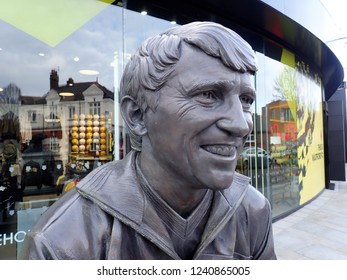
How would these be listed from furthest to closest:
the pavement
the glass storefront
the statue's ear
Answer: the pavement → the glass storefront → the statue's ear

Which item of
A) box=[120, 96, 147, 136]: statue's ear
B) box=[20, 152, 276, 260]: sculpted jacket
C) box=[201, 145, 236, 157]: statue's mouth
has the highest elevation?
box=[120, 96, 147, 136]: statue's ear

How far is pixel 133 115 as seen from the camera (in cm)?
109

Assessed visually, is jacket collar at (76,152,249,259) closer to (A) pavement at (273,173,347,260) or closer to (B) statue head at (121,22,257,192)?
(B) statue head at (121,22,257,192)

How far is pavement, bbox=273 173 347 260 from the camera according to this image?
478 cm

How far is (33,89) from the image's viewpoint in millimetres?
4746

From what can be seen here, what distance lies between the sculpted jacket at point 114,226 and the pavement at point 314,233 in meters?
4.06

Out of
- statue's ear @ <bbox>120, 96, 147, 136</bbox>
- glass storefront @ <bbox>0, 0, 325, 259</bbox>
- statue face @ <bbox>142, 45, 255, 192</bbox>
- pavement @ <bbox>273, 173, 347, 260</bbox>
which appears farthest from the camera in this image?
pavement @ <bbox>273, 173, 347, 260</bbox>

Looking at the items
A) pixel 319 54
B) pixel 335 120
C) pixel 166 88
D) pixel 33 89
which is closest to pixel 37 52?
pixel 33 89

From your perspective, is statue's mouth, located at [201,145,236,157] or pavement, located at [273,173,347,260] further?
pavement, located at [273,173,347,260]

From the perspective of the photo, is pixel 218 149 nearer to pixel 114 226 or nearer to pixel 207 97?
pixel 207 97

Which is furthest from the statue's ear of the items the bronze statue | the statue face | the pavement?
the pavement

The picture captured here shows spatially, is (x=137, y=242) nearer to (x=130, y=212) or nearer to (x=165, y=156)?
(x=130, y=212)

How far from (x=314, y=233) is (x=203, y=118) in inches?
244

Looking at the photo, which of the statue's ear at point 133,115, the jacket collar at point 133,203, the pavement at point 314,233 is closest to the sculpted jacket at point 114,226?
the jacket collar at point 133,203
